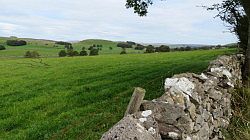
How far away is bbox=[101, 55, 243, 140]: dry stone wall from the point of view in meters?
4.73

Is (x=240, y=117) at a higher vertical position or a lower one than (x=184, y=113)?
lower

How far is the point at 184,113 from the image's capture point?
5828mm

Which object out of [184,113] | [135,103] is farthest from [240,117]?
[135,103]

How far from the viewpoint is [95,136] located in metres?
10.4

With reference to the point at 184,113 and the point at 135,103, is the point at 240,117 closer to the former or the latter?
the point at 184,113

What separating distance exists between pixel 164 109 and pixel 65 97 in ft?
45.8

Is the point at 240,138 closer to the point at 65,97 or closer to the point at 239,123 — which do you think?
the point at 239,123

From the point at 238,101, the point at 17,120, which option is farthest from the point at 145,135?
the point at 17,120

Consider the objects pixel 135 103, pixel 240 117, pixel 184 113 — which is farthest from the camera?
pixel 240 117

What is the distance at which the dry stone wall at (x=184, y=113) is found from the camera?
473 cm

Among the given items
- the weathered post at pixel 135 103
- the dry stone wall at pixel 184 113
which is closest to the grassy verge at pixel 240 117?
the dry stone wall at pixel 184 113

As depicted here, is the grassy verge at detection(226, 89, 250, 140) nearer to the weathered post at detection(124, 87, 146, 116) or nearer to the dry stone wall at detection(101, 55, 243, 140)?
the dry stone wall at detection(101, 55, 243, 140)

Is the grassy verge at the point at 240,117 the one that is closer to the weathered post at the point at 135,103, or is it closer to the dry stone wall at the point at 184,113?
the dry stone wall at the point at 184,113

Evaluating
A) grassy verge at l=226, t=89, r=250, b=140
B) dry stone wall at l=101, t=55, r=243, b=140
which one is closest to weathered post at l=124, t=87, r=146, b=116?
dry stone wall at l=101, t=55, r=243, b=140
